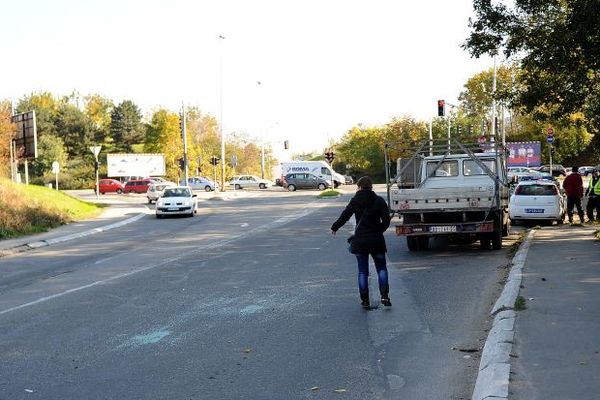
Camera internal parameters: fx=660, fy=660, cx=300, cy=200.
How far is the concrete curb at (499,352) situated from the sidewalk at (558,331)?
0.07m

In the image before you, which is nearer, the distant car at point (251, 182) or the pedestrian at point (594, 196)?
the pedestrian at point (594, 196)

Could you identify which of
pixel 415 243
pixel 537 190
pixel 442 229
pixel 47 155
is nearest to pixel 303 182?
pixel 47 155

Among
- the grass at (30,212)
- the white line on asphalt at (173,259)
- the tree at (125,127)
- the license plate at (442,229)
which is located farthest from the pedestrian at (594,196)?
the tree at (125,127)

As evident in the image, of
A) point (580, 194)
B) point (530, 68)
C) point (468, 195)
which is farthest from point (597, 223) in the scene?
point (468, 195)

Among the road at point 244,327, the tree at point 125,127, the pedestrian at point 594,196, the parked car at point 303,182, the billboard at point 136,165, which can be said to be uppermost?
the tree at point 125,127

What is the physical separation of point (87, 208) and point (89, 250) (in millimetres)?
19392

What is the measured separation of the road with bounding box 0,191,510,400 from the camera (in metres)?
5.75

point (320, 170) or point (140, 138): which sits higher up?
point (140, 138)

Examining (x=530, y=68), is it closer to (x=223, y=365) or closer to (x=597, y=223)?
(x=597, y=223)

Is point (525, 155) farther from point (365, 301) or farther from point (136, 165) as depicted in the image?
point (365, 301)

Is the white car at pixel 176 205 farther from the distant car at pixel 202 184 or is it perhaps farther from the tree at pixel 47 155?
the tree at pixel 47 155

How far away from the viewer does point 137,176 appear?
77.2 metres

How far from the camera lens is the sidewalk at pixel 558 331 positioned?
5113mm

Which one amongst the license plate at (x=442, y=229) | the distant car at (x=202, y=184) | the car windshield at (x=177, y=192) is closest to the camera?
the license plate at (x=442, y=229)
